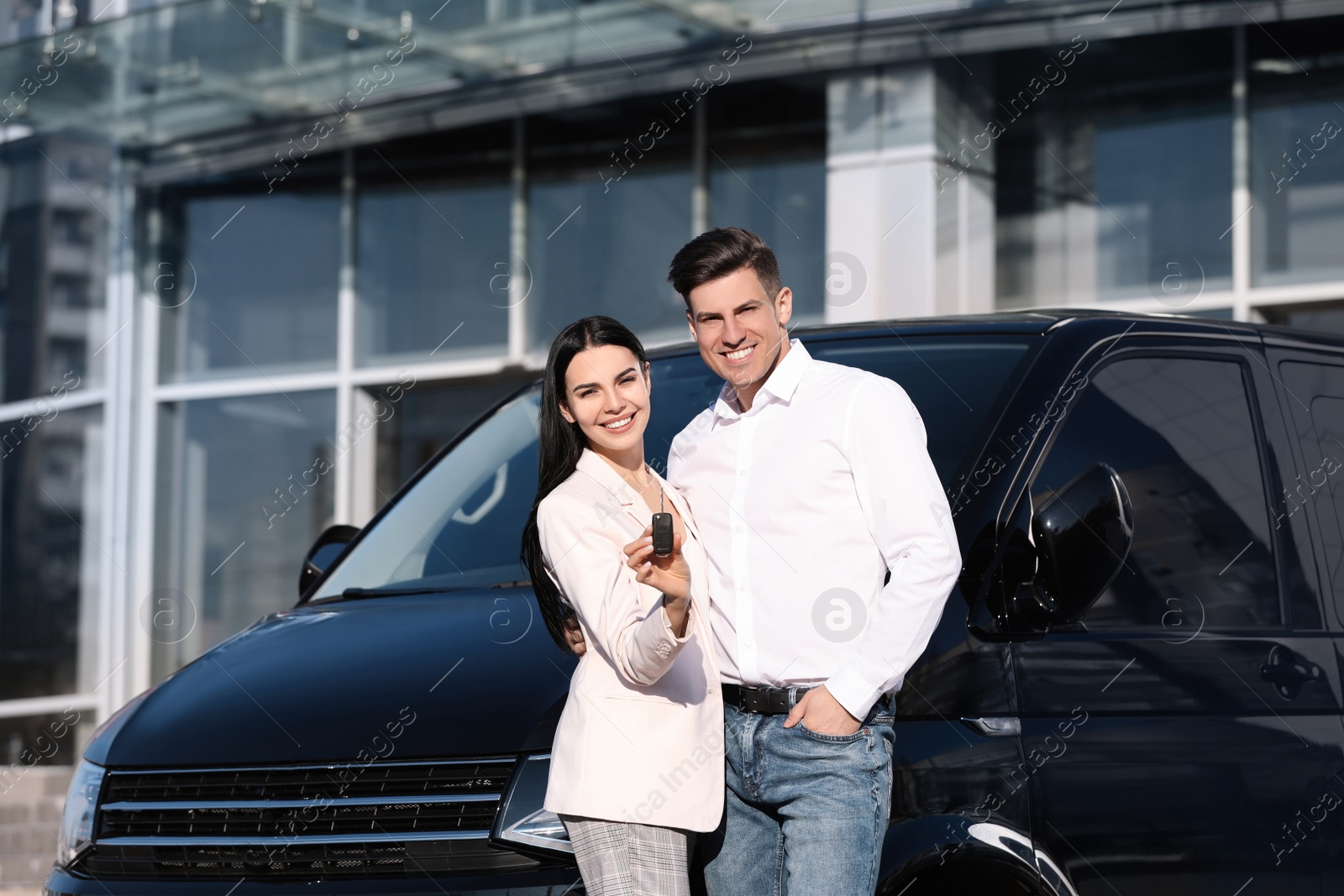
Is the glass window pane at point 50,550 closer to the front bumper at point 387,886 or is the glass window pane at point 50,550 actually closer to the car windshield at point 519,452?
the car windshield at point 519,452

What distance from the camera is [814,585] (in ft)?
8.93

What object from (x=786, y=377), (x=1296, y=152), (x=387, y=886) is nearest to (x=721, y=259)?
(x=786, y=377)

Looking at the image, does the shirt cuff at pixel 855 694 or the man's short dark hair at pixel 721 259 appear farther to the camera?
the man's short dark hair at pixel 721 259

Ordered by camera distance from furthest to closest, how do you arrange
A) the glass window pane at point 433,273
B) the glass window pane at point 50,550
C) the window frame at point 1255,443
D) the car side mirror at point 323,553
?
the glass window pane at point 50,550 < the glass window pane at point 433,273 < the car side mirror at point 323,553 < the window frame at point 1255,443

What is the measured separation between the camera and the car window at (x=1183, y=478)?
11.2ft

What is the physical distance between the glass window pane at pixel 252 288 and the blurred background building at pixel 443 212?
3cm

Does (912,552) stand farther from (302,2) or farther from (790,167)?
(302,2)

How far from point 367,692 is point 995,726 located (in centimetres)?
122

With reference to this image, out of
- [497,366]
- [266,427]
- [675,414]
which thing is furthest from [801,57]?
[675,414]

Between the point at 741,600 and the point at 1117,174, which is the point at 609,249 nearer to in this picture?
the point at 1117,174

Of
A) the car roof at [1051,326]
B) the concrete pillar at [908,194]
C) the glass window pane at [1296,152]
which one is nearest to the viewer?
the car roof at [1051,326]

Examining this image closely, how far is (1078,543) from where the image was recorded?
294 cm

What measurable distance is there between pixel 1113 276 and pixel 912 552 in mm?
7877

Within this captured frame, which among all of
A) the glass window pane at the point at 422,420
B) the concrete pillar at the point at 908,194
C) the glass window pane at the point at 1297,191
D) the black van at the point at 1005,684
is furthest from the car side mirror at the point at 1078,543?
the glass window pane at the point at 422,420
